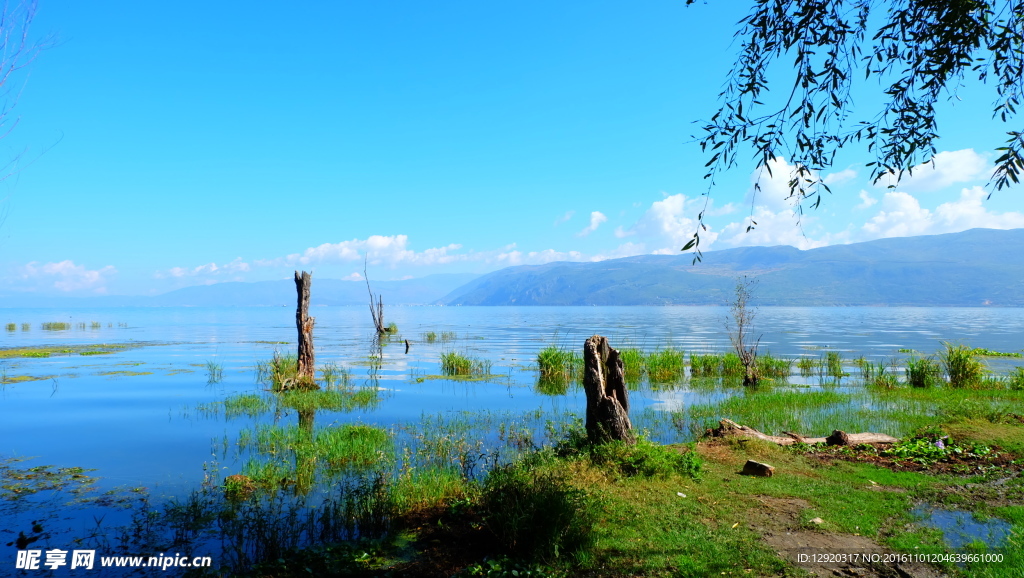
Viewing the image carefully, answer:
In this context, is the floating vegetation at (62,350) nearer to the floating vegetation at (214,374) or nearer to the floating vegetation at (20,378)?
the floating vegetation at (20,378)

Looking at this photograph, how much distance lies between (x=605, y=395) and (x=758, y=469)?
301cm

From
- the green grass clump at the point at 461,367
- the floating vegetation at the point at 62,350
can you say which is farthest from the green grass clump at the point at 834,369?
the floating vegetation at the point at 62,350

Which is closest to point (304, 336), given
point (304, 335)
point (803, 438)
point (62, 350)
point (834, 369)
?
point (304, 335)

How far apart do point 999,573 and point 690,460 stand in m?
4.35

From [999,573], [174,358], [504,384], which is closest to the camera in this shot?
[999,573]

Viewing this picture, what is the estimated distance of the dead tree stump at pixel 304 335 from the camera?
21.0 meters

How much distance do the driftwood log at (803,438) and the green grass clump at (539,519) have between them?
6.18 m

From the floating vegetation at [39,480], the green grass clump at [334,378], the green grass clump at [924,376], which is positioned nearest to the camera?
the floating vegetation at [39,480]

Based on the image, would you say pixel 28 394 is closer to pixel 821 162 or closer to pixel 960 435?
pixel 821 162

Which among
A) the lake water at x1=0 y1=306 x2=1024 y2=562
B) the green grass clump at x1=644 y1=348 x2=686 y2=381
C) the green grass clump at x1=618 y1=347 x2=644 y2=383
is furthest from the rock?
the green grass clump at x1=644 y1=348 x2=686 y2=381

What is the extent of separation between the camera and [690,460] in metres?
9.26

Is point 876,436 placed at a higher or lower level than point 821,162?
lower

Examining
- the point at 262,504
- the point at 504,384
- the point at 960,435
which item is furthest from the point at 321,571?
the point at 504,384

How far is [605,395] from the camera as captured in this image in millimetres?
10883
